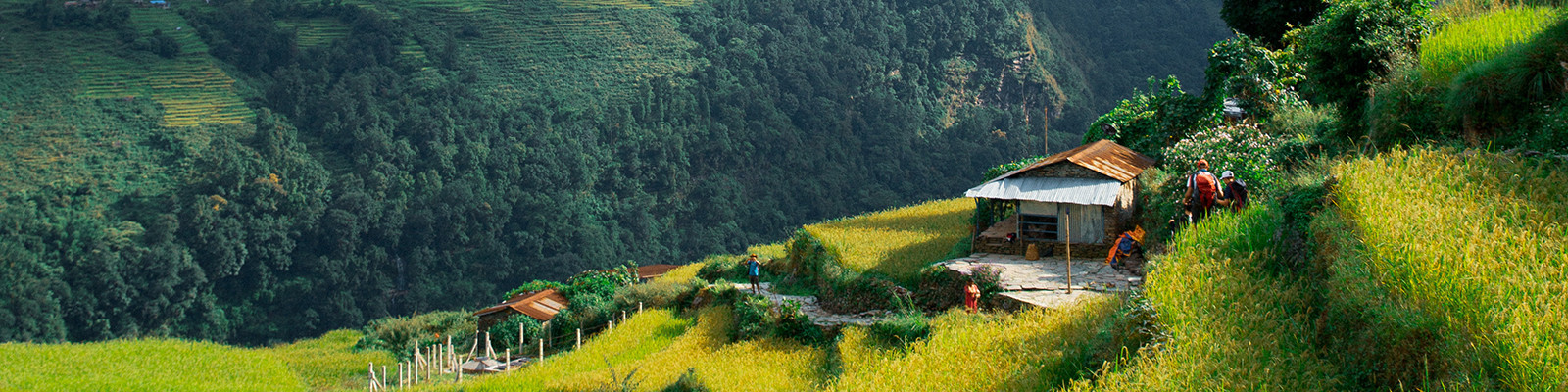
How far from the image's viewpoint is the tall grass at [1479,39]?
9.70 metres

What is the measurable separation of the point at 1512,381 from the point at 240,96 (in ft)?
259

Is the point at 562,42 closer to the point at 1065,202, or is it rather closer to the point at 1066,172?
the point at 1066,172

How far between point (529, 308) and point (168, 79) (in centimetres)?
5721

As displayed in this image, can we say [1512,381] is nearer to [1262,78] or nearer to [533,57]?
[1262,78]

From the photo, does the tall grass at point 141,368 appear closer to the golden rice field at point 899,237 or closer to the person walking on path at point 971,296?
the golden rice field at point 899,237

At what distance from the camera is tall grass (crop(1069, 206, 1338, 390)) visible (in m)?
6.55

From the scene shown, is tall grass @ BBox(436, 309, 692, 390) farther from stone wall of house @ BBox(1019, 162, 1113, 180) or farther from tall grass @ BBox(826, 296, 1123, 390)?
stone wall of house @ BBox(1019, 162, 1113, 180)

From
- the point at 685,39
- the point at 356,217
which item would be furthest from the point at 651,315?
the point at 685,39

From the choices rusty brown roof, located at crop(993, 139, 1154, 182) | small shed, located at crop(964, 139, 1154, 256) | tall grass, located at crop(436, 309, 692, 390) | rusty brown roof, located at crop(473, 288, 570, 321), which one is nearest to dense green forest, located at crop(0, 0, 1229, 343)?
rusty brown roof, located at crop(473, 288, 570, 321)

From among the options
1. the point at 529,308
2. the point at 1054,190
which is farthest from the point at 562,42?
the point at 1054,190

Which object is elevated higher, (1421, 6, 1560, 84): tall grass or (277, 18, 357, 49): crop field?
(1421, 6, 1560, 84): tall grass

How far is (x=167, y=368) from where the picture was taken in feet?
71.7

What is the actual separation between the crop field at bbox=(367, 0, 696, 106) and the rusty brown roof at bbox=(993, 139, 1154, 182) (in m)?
61.5

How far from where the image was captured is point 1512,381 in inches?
204
